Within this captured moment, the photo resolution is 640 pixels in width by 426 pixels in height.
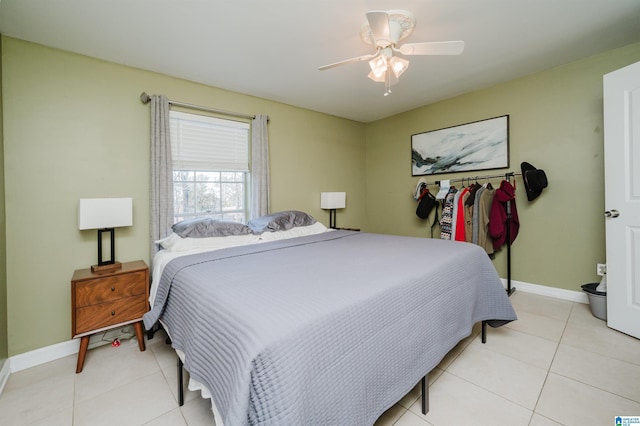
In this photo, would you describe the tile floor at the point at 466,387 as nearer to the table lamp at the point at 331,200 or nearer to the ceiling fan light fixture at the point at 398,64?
the ceiling fan light fixture at the point at 398,64

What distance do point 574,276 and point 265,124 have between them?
3942 mm

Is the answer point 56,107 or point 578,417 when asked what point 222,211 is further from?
point 578,417

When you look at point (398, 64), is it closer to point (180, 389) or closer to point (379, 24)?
point (379, 24)

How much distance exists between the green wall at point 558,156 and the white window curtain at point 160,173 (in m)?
3.59

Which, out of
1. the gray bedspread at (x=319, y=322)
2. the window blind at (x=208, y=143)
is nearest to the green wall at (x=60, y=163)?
the window blind at (x=208, y=143)

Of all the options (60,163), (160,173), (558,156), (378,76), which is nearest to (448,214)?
(558,156)

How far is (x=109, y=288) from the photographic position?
80.5 inches

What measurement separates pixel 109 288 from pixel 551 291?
4370mm

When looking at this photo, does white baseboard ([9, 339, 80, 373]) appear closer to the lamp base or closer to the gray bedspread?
the lamp base

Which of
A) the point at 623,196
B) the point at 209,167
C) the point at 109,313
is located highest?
the point at 209,167

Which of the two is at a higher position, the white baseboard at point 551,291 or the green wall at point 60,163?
the green wall at point 60,163

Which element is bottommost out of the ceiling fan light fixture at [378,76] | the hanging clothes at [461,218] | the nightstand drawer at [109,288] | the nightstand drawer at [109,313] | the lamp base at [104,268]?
the nightstand drawer at [109,313]

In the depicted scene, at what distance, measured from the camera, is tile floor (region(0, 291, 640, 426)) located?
1.47 metres

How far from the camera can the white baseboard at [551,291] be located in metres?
2.87
